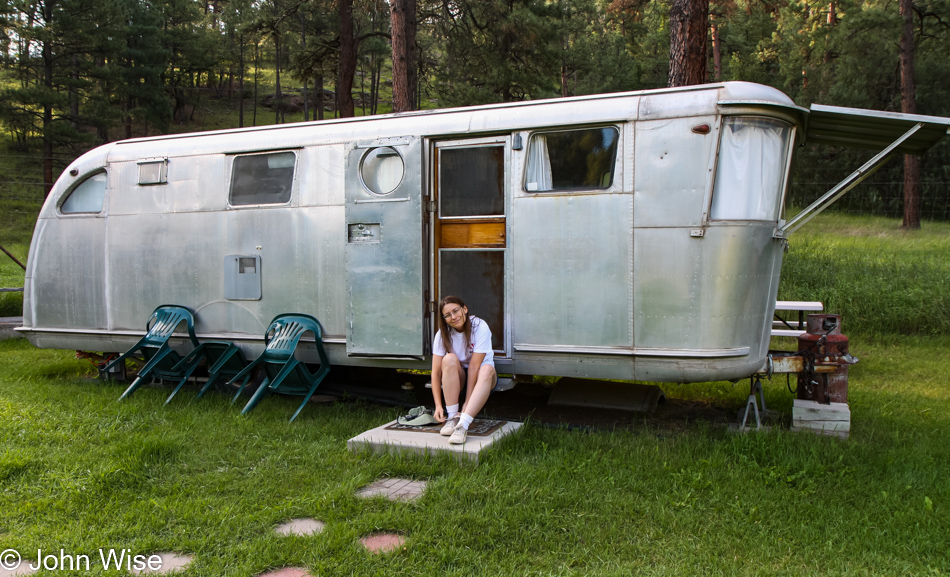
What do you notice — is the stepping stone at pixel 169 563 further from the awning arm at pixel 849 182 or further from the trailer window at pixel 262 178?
the awning arm at pixel 849 182

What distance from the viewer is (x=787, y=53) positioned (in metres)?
28.8

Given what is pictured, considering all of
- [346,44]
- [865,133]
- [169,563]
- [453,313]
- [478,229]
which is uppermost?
[346,44]

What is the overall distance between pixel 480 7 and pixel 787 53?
19.8 meters

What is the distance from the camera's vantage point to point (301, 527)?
3795mm

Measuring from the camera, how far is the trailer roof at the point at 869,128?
16.4 feet

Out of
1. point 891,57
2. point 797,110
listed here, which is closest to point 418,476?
point 797,110

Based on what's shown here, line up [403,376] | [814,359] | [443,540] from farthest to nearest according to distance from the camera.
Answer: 1. [403,376]
2. [814,359]
3. [443,540]

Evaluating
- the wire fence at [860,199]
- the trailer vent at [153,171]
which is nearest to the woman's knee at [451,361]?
the trailer vent at [153,171]

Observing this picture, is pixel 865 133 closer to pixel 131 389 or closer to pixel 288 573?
pixel 288 573

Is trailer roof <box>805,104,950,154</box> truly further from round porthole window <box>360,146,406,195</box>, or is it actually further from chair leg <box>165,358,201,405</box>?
chair leg <box>165,358,201,405</box>

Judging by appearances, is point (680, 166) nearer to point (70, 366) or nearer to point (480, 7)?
point (70, 366)

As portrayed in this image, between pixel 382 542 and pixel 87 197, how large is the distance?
5.59m

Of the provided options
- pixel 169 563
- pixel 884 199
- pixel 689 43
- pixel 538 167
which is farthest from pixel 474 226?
pixel 884 199

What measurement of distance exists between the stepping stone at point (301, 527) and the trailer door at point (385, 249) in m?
2.20
